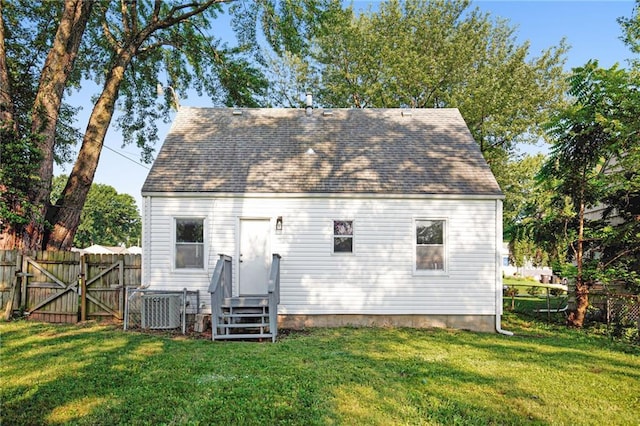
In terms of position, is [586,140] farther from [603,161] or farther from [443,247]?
[443,247]

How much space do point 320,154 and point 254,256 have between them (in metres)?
3.36

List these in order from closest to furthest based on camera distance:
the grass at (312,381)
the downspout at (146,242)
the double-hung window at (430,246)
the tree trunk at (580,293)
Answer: the grass at (312,381), the downspout at (146,242), the double-hung window at (430,246), the tree trunk at (580,293)

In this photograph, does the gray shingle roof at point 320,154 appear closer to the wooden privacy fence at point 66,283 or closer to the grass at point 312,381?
the wooden privacy fence at point 66,283

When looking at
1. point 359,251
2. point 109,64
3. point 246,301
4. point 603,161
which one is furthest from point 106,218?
point 603,161

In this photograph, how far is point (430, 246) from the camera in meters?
9.66

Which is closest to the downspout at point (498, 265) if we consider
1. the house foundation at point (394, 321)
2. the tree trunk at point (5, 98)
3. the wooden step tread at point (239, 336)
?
the house foundation at point (394, 321)

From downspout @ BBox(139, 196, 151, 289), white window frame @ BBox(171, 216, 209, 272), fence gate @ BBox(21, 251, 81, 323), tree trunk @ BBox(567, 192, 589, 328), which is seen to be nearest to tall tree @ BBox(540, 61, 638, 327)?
tree trunk @ BBox(567, 192, 589, 328)

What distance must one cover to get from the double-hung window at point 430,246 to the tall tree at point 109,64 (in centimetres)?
Result: 941

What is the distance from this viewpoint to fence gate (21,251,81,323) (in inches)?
372

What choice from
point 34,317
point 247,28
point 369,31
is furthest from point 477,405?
point 369,31

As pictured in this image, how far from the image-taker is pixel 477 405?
463 cm

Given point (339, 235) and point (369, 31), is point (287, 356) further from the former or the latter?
point (369, 31)

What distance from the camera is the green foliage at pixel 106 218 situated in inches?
2280

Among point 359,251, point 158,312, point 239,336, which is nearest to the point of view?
point 239,336
